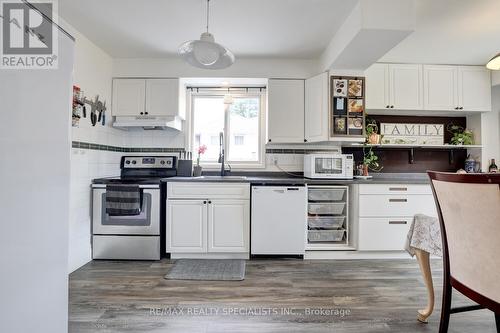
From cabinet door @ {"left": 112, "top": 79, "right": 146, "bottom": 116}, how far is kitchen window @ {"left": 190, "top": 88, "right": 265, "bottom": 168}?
0.67 metres

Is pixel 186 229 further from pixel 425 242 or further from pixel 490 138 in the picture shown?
pixel 490 138

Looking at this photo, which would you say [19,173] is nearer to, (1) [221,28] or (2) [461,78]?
(1) [221,28]

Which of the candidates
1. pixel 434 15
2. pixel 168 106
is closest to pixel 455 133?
pixel 434 15

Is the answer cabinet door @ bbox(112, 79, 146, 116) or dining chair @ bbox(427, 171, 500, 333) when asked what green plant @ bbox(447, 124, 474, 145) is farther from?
cabinet door @ bbox(112, 79, 146, 116)

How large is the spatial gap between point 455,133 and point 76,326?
4.62 m

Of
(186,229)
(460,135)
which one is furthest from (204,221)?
(460,135)

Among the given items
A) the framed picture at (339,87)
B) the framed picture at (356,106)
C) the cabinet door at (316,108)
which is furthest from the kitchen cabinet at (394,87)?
the cabinet door at (316,108)

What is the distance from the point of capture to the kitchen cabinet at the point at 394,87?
3.21m

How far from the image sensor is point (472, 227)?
1146 millimetres

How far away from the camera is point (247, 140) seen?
3.60 m

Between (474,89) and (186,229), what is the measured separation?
3.98 m

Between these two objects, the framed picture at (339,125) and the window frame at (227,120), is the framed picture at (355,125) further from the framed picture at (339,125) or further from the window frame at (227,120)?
the window frame at (227,120)

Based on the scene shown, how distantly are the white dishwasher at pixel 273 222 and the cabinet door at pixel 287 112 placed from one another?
0.78 m

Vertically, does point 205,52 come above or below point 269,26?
below
